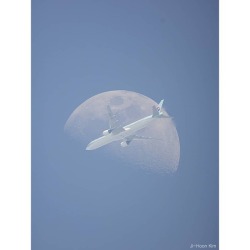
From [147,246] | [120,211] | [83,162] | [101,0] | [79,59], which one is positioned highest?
[101,0]

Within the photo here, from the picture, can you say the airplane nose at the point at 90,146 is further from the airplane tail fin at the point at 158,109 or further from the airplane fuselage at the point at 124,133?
the airplane tail fin at the point at 158,109

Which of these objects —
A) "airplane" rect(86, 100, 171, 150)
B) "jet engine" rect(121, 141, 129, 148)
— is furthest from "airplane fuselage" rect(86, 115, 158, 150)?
"jet engine" rect(121, 141, 129, 148)

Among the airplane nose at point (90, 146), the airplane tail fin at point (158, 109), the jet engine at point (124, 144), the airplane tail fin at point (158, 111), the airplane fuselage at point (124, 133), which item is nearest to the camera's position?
the airplane tail fin at point (158, 111)

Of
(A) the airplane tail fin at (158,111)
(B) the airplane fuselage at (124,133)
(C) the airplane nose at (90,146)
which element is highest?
(A) the airplane tail fin at (158,111)

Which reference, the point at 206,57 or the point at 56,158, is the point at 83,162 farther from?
the point at 206,57

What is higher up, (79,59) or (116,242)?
(79,59)

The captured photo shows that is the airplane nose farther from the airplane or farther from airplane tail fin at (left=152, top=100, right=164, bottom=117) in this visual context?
airplane tail fin at (left=152, top=100, right=164, bottom=117)

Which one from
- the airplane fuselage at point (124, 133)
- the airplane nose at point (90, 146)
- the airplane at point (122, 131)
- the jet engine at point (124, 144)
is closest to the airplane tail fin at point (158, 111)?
the airplane at point (122, 131)

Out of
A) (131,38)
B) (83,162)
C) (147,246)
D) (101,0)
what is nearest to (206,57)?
(131,38)
